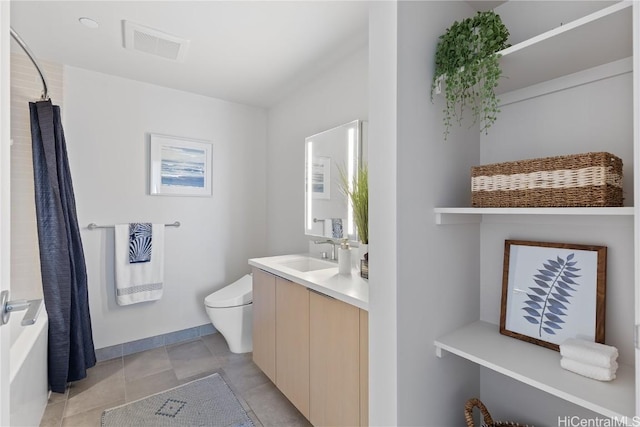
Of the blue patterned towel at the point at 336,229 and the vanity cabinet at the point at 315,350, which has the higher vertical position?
the blue patterned towel at the point at 336,229

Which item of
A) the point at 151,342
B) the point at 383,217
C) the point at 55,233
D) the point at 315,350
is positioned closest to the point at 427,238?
the point at 383,217

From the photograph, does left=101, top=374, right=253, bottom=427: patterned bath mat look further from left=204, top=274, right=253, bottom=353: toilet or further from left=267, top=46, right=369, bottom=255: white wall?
left=267, top=46, right=369, bottom=255: white wall

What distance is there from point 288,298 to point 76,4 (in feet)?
6.43

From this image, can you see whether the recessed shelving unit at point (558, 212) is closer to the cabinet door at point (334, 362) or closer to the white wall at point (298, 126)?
the cabinet door at point (334, 362)

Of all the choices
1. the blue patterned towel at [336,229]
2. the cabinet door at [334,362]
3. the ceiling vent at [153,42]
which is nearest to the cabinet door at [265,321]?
the cabinet door at [334,362]

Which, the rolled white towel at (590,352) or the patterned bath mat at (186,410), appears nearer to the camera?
the rolled white towel at (590,352)

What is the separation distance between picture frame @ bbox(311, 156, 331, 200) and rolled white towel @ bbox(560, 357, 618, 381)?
169 centimetres

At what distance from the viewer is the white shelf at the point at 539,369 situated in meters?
0.86

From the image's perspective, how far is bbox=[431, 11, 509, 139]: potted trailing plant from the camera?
1022 millimetres

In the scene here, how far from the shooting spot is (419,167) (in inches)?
46.1

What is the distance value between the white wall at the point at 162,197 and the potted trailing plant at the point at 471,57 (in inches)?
94.0

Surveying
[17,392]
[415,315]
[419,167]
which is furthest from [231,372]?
[419,167]

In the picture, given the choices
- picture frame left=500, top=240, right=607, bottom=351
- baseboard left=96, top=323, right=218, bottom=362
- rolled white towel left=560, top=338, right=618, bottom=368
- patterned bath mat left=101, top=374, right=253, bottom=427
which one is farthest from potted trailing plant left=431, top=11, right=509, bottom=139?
baseboard left=96, top=323, right=218, bottom=362

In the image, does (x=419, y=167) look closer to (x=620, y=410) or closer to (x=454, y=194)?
(x=454, y=194)
